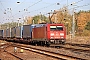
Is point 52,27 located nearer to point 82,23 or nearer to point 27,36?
point 27,36

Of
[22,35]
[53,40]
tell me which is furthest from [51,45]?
[22,35]

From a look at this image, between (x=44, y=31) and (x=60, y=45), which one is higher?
(x=44, y=31)

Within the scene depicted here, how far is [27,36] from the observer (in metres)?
36.0

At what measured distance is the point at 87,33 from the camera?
6078 centimetres

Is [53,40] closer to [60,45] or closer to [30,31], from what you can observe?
[60,45]

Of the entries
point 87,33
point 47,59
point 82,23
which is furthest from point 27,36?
point 82,23

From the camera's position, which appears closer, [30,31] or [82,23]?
[30,31]

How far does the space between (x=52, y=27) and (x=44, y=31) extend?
47.7 inches

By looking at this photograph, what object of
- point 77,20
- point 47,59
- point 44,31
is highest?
point 77,20

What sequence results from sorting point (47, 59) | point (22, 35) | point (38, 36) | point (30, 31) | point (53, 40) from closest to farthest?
point (47, 59), point (53, 40), point (38, 36), point (30, 31), point (22, 35)

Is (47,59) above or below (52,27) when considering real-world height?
below

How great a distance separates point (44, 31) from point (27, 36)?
10003 millimetres

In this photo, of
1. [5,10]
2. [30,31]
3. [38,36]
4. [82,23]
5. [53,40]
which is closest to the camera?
[53,40]

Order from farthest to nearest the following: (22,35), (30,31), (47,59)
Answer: (22,35) → (30,31) → (47,59)
